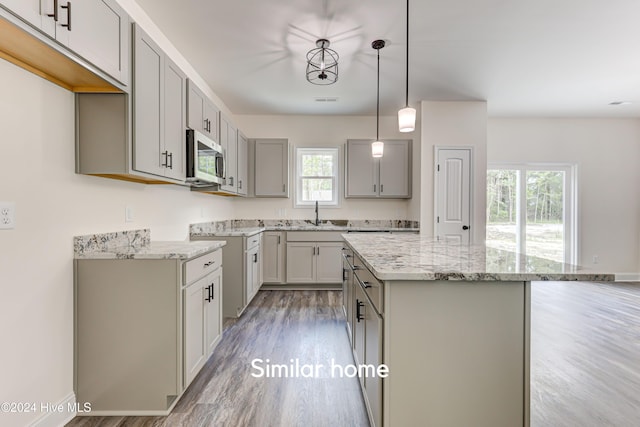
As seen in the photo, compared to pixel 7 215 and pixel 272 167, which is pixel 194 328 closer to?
pixel 7 215

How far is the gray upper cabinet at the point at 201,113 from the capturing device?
2468mm

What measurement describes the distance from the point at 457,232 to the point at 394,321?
345 centimetres

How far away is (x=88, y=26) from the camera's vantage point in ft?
4.49

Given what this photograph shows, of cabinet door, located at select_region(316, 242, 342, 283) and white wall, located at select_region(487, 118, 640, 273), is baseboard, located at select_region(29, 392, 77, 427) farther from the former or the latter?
white wall, located at select_region(487, 118, 640, 273)

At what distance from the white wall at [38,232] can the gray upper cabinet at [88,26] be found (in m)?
0.34

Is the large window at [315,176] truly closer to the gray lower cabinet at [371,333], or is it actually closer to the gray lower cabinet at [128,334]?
the gray lower cabinet at [371,333]

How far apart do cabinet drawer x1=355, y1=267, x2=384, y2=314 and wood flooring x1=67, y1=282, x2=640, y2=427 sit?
0.77 metres

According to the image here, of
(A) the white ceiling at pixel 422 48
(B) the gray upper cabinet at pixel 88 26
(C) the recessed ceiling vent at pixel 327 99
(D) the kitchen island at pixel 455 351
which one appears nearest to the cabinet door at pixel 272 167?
(A) the white ceiling at pixel 422 48

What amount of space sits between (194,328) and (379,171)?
3.53m

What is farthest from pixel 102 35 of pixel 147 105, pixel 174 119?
pixel 174 119

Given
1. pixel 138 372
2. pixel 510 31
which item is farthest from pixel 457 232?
pixel 138 372

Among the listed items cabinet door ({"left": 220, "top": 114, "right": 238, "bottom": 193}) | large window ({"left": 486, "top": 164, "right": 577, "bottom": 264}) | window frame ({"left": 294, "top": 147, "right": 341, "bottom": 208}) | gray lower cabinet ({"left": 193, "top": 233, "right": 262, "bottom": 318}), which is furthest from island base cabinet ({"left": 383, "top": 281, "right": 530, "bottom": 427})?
large window ({"left": 486, "top": 164, "right": 577, "bottom": 264})

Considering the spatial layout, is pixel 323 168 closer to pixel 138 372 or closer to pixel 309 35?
pixel 309 35

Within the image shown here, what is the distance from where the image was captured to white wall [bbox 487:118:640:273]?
16.6 ft
